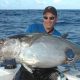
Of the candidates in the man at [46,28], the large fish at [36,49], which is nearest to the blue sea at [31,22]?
the man at [46,28]

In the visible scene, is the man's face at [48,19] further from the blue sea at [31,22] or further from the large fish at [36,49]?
the blue sea at [31,22]

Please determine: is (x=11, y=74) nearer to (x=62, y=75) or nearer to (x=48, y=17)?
(x=62, y=75)

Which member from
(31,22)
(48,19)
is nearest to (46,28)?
(48,19)

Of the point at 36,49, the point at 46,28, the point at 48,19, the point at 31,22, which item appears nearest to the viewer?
the point at 36,49

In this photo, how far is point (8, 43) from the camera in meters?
4.57

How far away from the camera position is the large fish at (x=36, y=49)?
179 inches

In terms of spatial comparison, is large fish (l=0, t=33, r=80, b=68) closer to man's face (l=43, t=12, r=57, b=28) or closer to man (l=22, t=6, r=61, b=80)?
man (l=22, t=6, r=61, b=80)

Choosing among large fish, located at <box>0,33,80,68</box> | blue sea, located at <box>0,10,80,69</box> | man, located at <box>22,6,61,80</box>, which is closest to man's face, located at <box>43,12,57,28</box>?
man, located at <box>22,6,61,80</box>

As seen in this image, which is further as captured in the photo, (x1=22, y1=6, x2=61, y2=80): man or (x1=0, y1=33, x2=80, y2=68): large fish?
(x1=22, y1=6, x2=61, y2=80): man

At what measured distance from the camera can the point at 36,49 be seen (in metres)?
4.64

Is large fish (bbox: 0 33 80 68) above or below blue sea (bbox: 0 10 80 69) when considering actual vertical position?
above

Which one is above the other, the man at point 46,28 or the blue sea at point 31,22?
the man at point 46,28

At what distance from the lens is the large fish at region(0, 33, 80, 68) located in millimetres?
4555

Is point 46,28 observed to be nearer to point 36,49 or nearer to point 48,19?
point 48,19
